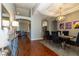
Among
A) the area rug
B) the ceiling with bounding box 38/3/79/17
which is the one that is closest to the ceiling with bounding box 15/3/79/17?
the ceiling with bounding box 38/3/79/17

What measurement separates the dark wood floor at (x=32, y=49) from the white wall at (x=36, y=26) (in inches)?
5.4

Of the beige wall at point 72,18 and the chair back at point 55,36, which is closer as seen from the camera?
the beige wall at point 72,18

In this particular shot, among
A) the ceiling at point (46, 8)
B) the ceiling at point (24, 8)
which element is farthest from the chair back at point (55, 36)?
the ceiling at point (24, 8)

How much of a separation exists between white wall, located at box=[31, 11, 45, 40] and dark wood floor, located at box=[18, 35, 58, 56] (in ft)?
0.45

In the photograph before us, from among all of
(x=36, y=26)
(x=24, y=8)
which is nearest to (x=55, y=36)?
(x=36, y=26)

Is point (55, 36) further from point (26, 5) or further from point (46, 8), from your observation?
point (26, 5)

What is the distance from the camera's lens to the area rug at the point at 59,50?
7.84 ft

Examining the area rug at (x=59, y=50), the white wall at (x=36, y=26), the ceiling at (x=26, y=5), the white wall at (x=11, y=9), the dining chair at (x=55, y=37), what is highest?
the ceiling at (x=26, y=5)

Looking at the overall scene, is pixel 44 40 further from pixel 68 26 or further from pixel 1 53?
pixel 1 53

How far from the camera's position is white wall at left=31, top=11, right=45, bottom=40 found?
247 centimetres

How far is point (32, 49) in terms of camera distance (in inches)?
96.9

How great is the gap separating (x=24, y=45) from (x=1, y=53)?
533 millimetres

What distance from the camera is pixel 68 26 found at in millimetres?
2406

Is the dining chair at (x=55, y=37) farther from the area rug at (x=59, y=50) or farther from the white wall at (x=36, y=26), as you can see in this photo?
the white wall at (x=36, y=26)
